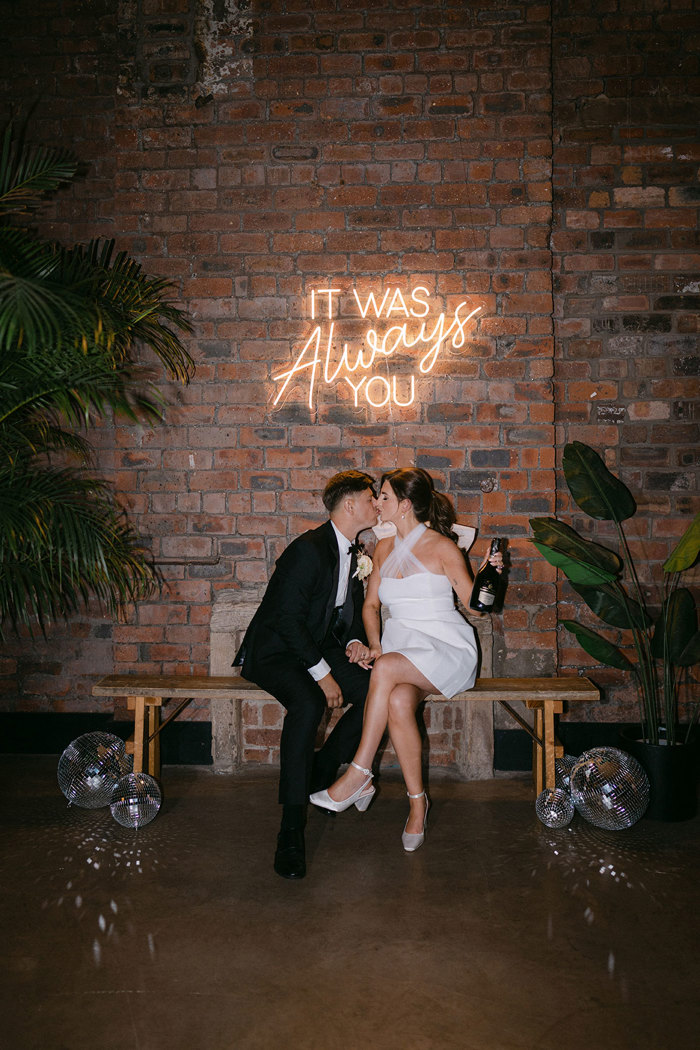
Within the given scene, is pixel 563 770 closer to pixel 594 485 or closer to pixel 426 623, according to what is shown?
pixel 426 623

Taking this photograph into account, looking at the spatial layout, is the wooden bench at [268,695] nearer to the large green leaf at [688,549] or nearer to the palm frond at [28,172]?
the large green leaf at [688,549]

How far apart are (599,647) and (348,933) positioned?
1656 millimetres

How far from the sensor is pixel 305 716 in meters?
2.97

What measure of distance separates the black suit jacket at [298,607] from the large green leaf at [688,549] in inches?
54.3

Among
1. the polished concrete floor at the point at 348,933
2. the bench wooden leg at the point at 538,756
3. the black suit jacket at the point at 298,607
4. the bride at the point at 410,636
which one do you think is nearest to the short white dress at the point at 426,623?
the bride at the point at 410,636

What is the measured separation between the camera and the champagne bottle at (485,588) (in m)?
3.12

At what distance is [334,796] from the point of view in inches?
120

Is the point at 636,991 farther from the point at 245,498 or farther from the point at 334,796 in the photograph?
the point at 245,498

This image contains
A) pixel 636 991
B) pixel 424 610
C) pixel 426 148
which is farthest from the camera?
Answer: pixel 426 148

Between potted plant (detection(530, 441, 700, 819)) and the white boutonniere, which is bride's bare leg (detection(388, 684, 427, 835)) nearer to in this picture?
the white boutonniere

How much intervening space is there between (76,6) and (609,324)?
2.97 metres

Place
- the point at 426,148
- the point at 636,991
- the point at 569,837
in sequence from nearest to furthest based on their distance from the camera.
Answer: the point at 636,991
the point at 569,837
the point at 426,148

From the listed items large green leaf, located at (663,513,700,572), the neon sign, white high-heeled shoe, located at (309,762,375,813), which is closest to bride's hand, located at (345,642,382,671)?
white high-heeled shoe, located at (309,762,375,813)

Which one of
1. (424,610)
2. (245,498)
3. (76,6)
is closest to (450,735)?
(424,610)
